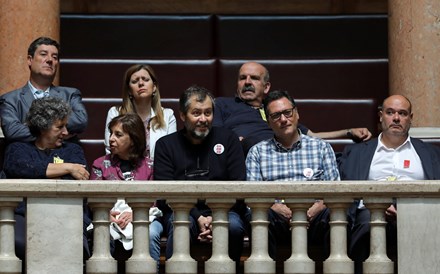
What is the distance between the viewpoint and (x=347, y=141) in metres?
13.5

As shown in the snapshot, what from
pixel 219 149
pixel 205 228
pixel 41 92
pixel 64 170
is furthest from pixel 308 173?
pixel 41 92

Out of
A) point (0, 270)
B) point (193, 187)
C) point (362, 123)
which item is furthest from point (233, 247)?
point (362, 123)

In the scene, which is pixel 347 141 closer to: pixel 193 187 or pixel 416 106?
pixel 416 106

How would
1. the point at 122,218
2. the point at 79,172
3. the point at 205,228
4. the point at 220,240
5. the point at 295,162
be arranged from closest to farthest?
1. the point at 220,240
2. the point at 205,228
3. the point at 122,218
4. the point at 79,172
5. the point at 295,162

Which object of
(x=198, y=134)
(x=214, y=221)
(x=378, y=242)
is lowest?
(x=378, y=242)

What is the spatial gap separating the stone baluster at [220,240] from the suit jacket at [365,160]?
52.3 inches

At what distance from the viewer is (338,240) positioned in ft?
36.1

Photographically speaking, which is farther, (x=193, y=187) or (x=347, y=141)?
(x=347, y=141)

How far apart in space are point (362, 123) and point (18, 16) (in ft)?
9.28

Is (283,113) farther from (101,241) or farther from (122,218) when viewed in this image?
(101,241)

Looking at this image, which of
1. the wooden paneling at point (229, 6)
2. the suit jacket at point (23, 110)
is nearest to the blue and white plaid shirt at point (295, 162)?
the suit jacket at point (23, 110)

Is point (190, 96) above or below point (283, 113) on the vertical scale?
above

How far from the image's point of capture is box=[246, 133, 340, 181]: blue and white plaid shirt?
11953 mm

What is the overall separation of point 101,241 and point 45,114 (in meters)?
1.33
